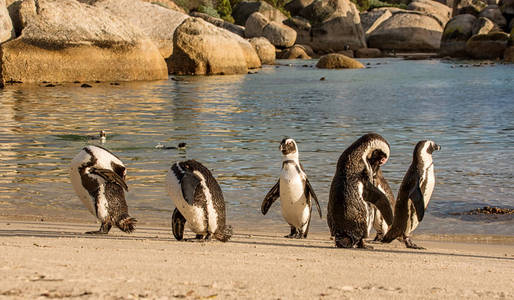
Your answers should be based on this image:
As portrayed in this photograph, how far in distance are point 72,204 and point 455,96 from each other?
18.0 metres

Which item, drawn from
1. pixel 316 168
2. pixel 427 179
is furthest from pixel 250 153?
pixel 427 179

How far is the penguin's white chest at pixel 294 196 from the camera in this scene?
657 centimetres

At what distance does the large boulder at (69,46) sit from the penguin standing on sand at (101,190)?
19805 mm

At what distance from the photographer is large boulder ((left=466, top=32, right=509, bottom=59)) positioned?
47.0m

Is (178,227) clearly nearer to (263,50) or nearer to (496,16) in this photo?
(263,50)

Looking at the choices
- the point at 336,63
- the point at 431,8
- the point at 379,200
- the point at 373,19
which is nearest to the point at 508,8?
the point at 373,19

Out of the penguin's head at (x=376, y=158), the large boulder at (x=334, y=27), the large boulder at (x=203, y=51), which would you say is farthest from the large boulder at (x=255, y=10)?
the penguin's head at (x=376, y=158)

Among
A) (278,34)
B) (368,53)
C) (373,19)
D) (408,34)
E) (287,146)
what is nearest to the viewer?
(287,146)

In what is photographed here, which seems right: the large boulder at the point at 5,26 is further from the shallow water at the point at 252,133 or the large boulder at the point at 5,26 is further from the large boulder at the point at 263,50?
the large boulder at the point at 263,50

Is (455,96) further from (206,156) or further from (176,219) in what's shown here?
(176,219)

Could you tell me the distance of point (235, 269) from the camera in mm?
4367

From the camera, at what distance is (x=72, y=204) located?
8141 mm

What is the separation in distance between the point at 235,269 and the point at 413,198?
7.38 feet

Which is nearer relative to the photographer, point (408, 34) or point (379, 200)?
point (379, 200)
